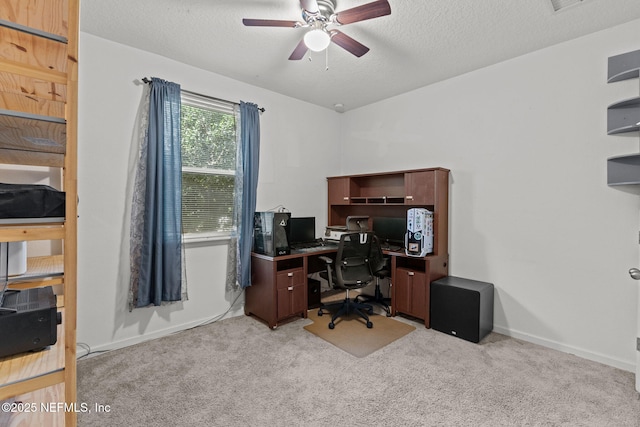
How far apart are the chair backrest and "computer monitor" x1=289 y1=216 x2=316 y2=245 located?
0.83 m

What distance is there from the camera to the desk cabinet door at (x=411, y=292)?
325cm

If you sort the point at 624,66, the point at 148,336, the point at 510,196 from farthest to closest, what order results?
the point at 510,196 → the point at 148,336 → the point at 624,66

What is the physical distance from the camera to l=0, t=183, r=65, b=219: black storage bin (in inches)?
35.3

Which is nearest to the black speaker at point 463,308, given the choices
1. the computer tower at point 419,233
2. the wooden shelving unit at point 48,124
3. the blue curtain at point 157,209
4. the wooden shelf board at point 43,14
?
the computer tower at point 419,233

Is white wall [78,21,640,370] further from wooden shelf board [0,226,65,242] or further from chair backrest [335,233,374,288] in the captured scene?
wooden shelf board [0,226,65,242]

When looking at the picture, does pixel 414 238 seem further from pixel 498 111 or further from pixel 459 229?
pixel 498 111

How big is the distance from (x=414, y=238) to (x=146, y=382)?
8.82 feet

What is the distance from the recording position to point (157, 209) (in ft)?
9.24

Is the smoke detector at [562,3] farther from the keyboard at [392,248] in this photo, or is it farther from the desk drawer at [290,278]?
the desk drawer at [290,278]

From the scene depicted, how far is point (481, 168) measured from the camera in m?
3.23

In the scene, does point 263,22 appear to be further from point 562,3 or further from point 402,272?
point 402,272

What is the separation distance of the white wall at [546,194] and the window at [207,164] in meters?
2.40

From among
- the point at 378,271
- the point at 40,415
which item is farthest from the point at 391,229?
the point at 40,415

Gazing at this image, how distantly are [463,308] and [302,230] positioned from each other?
2.02 metres
